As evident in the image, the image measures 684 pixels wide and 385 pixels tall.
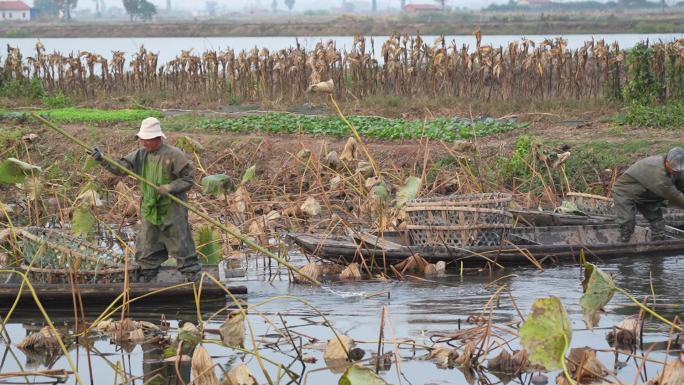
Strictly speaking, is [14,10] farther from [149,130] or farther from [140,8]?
[149,130]

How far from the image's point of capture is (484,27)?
6259 cm

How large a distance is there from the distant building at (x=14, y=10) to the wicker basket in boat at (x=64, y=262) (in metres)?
96.3

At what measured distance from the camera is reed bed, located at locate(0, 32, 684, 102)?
20.1 m

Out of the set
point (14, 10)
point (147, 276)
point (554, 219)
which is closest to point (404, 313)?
point (147, 276)

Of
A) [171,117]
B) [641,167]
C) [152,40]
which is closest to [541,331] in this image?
[641,167]

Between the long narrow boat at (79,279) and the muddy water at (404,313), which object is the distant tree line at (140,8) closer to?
the muddy water at (404,313)

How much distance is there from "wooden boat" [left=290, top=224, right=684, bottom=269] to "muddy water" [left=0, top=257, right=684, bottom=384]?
0.16 metres

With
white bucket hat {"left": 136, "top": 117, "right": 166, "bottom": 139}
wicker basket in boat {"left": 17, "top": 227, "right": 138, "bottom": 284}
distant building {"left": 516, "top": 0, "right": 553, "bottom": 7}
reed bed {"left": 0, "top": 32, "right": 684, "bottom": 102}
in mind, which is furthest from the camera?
distant building {"left": 516, "top": 0, "right": 553, "bottom": 7}

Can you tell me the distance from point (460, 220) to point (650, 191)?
2.14 m

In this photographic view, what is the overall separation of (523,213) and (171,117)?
852cm

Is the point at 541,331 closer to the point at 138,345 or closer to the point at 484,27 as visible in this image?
the point at 138,345

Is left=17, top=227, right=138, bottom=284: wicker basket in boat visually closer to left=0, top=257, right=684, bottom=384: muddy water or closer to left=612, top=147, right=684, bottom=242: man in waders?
left=0, top=257, right=684, bottom=384: muddy water

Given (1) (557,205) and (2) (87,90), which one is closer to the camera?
(1) (557,205)

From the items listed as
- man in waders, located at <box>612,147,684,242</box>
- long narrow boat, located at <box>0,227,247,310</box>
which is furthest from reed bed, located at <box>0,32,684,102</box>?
long narrow boat, located at <box>0,227,247,310</box>
